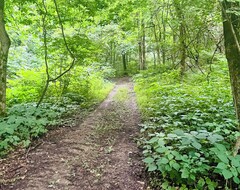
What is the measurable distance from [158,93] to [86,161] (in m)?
5.25

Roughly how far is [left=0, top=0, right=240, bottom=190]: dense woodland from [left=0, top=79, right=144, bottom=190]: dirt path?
320mm

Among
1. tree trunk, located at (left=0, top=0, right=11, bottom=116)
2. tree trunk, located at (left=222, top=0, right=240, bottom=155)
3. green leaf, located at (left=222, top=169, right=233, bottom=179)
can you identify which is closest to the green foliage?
tree trunk, located at (left=0, top=0, right=11, bottom=116)

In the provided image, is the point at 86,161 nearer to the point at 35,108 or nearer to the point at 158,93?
the point at 35,108

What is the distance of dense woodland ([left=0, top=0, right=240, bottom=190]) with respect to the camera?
10.00 ft

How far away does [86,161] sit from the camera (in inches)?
154

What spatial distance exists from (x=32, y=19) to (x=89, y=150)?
Answer: 18.6 feet

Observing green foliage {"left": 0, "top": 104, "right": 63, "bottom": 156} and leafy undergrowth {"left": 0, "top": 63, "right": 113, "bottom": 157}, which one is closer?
green foliage {"left": 0, "top": 104, "right": 63, "bottom": 156}

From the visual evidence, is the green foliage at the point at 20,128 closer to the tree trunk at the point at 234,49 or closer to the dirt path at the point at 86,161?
the dirt path at the point at 86,161

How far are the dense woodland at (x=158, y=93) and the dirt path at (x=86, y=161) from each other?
320 mm

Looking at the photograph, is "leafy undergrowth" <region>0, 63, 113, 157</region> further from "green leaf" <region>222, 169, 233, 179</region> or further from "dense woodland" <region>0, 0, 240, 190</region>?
"green leaf" <region>222, 169, 233, 179</region>

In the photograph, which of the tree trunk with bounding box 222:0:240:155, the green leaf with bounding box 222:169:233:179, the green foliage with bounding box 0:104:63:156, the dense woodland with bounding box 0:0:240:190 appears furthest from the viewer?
the green foliage with bounding box 0:104:63:156

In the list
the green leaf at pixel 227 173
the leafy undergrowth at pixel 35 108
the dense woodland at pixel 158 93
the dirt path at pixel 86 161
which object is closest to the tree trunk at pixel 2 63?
the dense woodland at pixel 158 93

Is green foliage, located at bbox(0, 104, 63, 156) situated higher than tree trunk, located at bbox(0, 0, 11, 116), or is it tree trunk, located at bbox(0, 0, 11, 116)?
tree trunk, located at bbox(0, 0, 11, 116)

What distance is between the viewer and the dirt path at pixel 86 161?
10.6 ft
